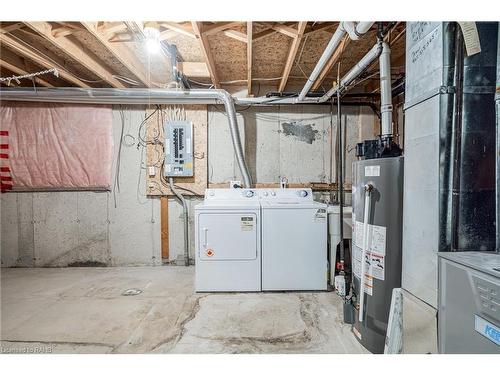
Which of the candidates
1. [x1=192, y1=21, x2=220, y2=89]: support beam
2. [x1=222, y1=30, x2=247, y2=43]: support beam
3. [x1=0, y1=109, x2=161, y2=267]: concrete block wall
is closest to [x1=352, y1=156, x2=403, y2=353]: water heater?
[x1=222, y1=30, x2=247, y2=43]: support beam

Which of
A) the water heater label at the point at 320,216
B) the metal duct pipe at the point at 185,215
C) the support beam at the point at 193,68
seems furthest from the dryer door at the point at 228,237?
the support beam at the point at 193,68

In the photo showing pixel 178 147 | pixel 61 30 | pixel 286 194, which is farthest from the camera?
pixel 178 147

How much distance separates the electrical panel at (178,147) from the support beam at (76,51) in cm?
87

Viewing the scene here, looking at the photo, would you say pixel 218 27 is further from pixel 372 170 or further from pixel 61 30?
pixel 372 170

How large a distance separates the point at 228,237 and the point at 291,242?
0.67 metres

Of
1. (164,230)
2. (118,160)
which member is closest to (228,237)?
(164,230)

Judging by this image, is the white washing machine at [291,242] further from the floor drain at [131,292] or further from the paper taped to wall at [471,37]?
the paper taped to wall at [471,37]

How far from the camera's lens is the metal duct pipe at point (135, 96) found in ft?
10.3

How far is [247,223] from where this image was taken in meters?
2.68

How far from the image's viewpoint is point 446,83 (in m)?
1.20

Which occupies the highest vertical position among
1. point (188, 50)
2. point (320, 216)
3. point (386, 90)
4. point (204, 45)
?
point (188, 50)

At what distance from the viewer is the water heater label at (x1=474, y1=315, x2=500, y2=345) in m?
0.92

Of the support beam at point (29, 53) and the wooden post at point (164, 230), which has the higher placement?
the support beam at point (29, 53)
